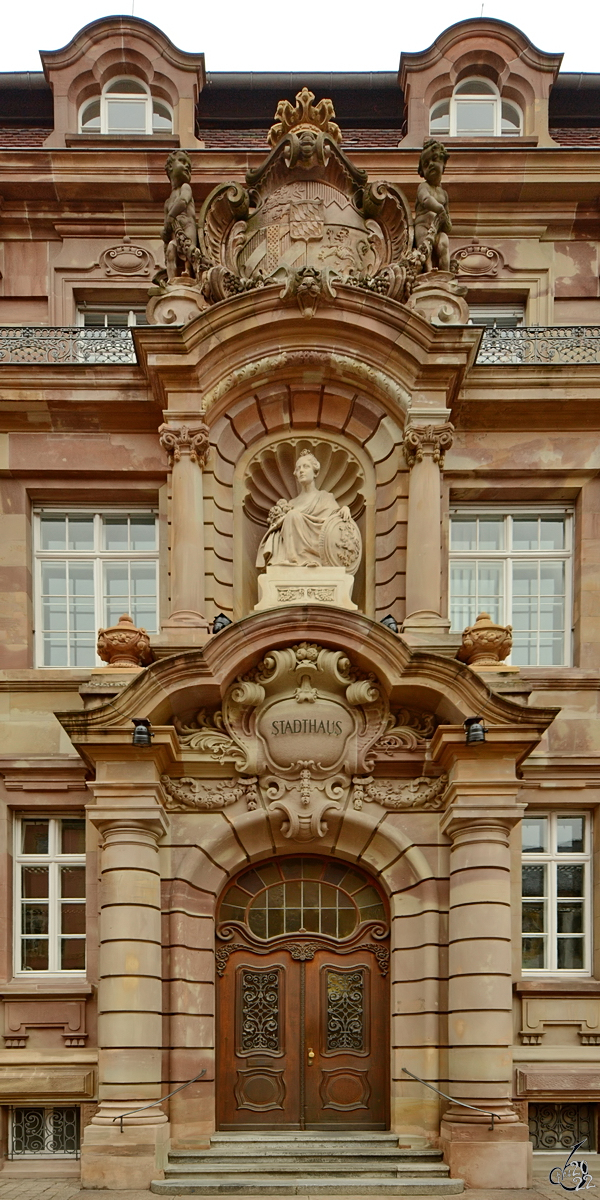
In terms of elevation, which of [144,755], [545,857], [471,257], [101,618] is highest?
[471,257]

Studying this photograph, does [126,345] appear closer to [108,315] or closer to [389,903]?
[108,315]

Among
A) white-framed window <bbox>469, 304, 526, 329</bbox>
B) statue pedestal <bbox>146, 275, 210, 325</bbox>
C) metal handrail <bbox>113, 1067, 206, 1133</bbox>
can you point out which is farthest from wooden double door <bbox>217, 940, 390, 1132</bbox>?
white-framed window <bbox>469, 304, 526, 329</bbox>

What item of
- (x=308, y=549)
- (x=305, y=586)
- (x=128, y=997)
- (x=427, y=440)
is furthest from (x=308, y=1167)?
(x=427, y=440)

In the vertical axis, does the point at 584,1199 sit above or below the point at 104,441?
below

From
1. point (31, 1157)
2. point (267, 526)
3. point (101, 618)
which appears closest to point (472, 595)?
point (267, 526)

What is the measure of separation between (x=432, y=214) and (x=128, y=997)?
892 centimetres

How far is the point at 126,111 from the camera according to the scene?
17.7 meters

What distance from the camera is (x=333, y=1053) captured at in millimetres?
13273

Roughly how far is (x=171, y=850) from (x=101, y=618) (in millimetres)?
3153

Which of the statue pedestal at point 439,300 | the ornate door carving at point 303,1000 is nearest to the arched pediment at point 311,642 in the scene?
the ornate door carving at point 303,1000

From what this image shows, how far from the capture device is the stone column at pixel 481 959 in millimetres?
12016

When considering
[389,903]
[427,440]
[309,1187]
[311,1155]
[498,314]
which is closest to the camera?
[309,1187]

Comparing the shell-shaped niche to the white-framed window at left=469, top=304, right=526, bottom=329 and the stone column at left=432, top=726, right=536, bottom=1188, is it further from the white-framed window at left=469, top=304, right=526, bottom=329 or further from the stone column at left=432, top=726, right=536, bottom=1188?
the stone column at left=432, top=726, right=536, bottom=1188

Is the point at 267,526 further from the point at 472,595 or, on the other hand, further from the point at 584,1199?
the point at 584,1199
